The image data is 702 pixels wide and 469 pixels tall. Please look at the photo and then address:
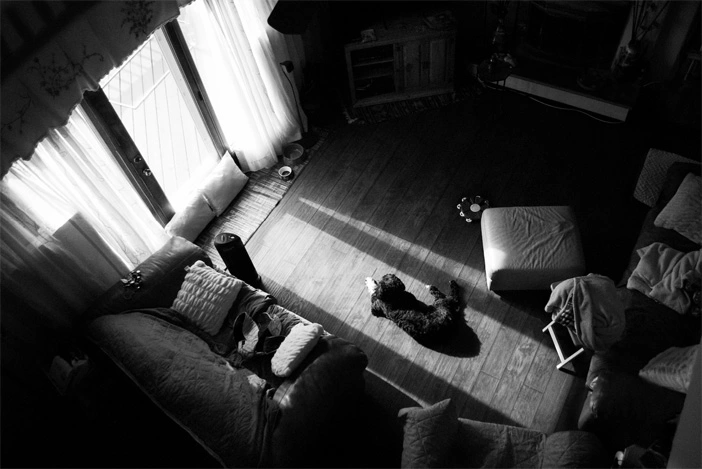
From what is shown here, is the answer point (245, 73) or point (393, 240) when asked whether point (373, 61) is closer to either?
point (245, 73)

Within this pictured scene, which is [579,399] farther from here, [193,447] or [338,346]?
[193,447]

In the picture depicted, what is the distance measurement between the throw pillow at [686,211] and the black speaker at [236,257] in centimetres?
266

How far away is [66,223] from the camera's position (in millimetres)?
2842

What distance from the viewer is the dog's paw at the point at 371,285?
3.46 m

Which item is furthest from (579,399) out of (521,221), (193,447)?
(193,447)

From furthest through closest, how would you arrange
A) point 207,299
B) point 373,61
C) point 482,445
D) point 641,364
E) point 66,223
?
point 373,61, point 207,299, point 66,223, point 641,364, point 482,445

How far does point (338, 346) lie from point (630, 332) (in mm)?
1600

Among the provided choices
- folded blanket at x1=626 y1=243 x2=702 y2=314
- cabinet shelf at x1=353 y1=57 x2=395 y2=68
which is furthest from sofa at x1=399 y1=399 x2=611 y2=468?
cabinet shelf at x1=353 y1=57 x2=395 y2=68

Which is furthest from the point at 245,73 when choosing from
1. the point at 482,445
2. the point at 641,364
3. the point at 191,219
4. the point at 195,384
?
the point at 641,364

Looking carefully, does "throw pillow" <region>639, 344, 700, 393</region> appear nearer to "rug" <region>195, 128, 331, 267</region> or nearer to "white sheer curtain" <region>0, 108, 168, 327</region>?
"rug" <region>195, 128, 331, 267</region>

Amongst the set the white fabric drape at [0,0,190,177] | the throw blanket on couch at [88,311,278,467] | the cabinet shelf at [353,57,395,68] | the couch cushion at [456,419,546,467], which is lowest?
the couch cushion at [456,419,546,467]

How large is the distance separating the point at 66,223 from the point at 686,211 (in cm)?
362

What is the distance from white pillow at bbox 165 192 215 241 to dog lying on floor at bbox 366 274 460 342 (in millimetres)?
1409

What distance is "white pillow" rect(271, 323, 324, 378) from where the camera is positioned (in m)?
2.69
